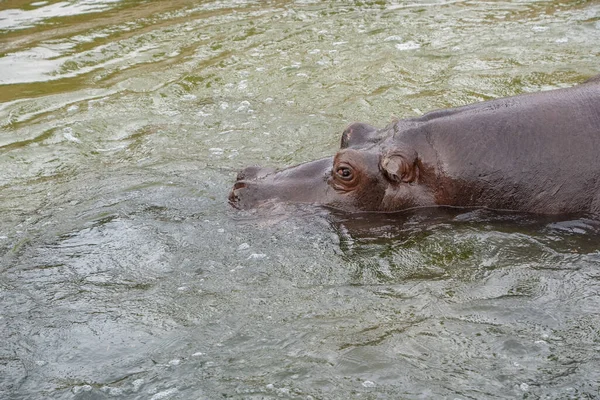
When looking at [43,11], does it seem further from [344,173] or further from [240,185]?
[344,173]

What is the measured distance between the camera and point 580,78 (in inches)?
330

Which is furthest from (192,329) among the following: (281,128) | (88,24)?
(88,24)

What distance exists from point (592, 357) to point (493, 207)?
1.67 metres

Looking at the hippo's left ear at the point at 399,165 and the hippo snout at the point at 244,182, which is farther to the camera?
the hippo snout at the point at 244,182

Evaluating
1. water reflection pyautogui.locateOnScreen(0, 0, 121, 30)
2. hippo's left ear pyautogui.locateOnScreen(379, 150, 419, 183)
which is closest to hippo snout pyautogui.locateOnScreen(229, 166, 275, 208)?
hippo's left ear pyautogui.locateOnScreen(379, 150, 419, 183)

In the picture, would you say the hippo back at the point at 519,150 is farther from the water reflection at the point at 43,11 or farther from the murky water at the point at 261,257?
the water reflection at the point at 43,11

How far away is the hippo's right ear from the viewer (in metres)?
5.50

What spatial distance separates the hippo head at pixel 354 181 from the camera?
17.0ft

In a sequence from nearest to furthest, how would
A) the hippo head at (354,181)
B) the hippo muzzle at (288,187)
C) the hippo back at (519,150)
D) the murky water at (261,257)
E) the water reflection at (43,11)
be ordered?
1. the murky water at (261,257)
2. the hippo back at (519,150)
3. the hippo head at (354,181)
4. the hippo muzzle at (288,187)
5. the water reflection at (43,11)

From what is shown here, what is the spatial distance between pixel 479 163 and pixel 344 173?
893 mm

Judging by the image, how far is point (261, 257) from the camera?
4922 mm

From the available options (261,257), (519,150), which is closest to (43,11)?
(261,257)

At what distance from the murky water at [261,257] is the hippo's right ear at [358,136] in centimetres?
59

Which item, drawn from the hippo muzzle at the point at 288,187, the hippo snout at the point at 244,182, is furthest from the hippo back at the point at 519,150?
the hippo snout at the point at 244,182
